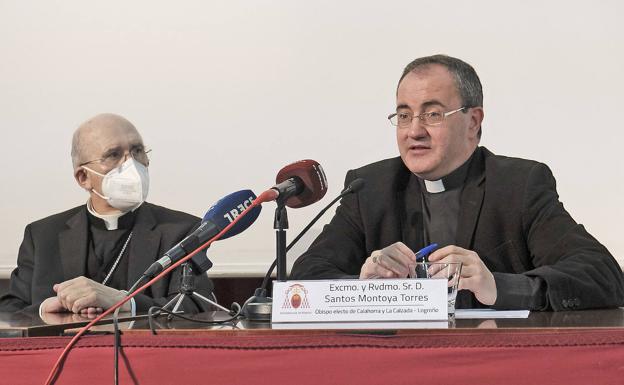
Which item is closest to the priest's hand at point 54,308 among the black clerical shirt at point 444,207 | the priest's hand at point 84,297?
the priest's hand at point 84,297

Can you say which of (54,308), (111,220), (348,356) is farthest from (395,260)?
(111,220)

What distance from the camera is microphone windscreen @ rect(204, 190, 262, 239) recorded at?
1732 millimetres

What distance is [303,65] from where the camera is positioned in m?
3.45

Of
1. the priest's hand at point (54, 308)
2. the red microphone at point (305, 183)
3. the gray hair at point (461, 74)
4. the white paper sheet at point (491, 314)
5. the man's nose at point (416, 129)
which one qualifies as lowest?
the white paper sheet at point (491, 314)

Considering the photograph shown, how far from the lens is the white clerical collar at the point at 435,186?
113 inches

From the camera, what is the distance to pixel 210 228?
172 cm

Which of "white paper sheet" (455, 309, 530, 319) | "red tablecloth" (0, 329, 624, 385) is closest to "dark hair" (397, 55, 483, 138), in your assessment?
"white paper sheet" (455, 309, 530, 319)

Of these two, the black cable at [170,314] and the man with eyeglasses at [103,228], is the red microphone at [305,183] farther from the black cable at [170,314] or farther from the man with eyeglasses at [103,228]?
the man with eyeglasses at [103,228]

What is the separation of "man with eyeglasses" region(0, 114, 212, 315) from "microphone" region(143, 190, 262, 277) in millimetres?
1329

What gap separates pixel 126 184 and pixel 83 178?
0.66 ft

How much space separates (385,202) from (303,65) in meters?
0.85

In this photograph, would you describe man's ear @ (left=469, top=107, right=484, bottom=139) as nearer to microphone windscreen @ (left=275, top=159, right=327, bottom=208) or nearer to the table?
microphone windscreen @ (left=275, top=159, right=327, bottom=208)

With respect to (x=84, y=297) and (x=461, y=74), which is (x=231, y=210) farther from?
(x=461, y=74)

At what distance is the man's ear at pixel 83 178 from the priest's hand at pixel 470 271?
175cm
